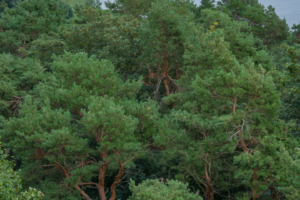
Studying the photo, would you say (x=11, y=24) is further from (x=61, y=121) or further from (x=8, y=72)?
(x=61, y=121)

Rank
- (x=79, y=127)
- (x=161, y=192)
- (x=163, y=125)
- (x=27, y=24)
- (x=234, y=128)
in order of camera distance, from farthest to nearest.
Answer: (x=27, y=24) < (x=79, y=127) < (x=163, y=125) < (x=234, y=128) < (x=161, y=192)

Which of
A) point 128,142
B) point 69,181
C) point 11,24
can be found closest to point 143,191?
point 128,142

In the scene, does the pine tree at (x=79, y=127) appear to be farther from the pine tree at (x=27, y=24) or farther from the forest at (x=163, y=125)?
the pine tree at (x=27, y=24)

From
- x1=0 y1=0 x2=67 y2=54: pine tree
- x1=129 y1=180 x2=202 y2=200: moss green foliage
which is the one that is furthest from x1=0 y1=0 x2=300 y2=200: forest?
x1=0 y1=0 x2=67 y2=54: pine tree

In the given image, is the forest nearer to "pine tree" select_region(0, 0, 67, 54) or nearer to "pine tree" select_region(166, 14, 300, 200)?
"pine tree" select_region(166, 14, 300, 200)

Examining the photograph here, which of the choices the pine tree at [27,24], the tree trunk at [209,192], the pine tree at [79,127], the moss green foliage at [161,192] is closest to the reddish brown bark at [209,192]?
the tree trunk at [209,192]

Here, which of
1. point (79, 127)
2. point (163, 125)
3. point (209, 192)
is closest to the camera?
point (163, 125)

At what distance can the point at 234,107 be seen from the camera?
1376 cm

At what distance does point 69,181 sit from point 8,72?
1062cm

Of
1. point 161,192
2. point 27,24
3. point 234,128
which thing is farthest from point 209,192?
point 27,24

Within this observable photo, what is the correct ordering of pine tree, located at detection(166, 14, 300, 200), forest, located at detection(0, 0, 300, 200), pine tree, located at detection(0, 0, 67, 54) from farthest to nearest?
pine tree, located at detection(0, 0, 67, 54), forest, located at detection(0, 0, 300, 200), pine tree, located at detection(166, 14, 300, 200)

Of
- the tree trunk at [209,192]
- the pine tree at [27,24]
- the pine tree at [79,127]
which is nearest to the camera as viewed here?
the pine tree at [79,127]

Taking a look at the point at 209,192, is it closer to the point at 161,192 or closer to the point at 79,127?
the point at 161,192

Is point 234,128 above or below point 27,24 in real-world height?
below
